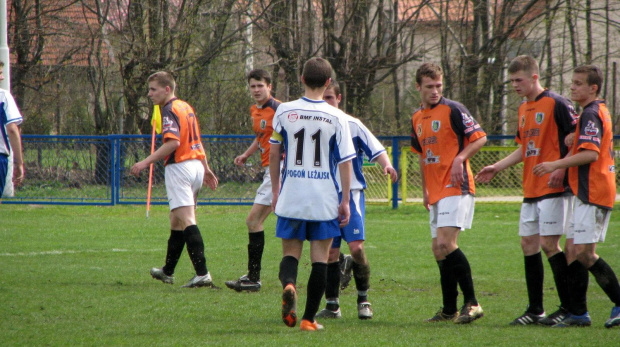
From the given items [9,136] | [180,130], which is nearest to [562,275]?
[180,130]

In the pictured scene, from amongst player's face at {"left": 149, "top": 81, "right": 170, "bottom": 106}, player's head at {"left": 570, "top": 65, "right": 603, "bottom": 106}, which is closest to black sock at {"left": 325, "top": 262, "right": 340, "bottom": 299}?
player's head at {"left": 570, "top": 65, "right": 603, "bottom": 106}

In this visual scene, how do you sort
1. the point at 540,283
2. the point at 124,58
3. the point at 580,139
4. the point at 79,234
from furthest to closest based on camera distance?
1. the point at 124,58
2. the point at 79,234
3. the point at 540,283
4. the point at 580,139

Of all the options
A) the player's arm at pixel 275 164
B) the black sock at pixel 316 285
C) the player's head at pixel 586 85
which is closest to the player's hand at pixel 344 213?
the black sock at pixel 316 285

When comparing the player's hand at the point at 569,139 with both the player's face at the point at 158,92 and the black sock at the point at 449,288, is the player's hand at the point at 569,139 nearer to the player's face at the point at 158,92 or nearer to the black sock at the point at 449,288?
the black sock at the point at 449,288

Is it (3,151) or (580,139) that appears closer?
(580,139)

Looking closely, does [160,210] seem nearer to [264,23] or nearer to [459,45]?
[264,23]

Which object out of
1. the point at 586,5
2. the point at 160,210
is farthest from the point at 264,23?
the point at 586,5

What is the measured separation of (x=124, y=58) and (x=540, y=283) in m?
15.9

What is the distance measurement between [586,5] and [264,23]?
8938 millimetres

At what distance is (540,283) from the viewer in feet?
18.6

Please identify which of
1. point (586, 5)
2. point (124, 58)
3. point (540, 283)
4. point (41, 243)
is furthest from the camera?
point (586, 5)

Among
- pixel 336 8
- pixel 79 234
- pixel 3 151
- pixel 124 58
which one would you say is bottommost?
pixel 79 234

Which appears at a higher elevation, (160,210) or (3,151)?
(3,151)

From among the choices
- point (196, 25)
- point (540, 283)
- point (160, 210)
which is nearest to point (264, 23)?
point (196, 25)
